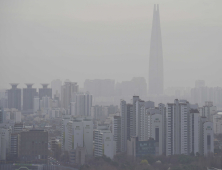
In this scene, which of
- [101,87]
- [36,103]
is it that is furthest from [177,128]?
[101,87]

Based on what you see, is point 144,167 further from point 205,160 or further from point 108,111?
point 108,111

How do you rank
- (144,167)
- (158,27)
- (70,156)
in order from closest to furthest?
(144,167), (70,156), (158,27)

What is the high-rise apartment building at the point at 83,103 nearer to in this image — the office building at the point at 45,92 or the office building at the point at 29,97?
the office building at the point at 29,97

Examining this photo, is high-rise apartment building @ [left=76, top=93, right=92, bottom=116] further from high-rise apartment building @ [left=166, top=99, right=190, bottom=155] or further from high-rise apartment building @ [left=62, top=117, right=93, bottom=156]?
high-rise apartment building @ [left=166, top=99, right=190, bottom=155]

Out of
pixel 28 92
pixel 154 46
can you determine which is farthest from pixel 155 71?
pixel 28 92

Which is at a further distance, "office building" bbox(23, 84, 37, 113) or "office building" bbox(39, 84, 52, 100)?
"office building" bbox(39, 84, 52, 100)

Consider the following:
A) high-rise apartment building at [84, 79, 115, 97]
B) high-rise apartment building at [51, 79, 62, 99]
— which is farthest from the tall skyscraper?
high-rise apartment building at [51, 79, 62, 99]

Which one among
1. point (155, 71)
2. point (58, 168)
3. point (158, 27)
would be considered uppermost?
point (158, 27)

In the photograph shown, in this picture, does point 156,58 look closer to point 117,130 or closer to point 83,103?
point 83,103
